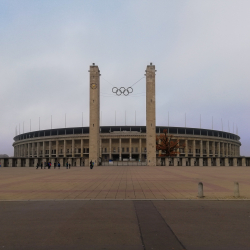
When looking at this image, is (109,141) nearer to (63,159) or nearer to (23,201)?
(63,159)

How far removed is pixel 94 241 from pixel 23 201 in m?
6.99

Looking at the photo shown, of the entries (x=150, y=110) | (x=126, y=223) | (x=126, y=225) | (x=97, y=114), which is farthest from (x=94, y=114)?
(x=126, y=225)

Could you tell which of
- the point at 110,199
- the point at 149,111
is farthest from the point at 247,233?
the point at 149,111

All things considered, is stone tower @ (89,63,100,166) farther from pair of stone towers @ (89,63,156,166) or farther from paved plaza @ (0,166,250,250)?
paved plaza @ (0,166,250,250)

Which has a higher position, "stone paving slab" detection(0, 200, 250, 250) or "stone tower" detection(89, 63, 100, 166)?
"stone tower" detection(89, 63, 100, 166)

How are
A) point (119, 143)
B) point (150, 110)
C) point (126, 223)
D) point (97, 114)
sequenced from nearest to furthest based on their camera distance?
point (126, 223) → point (150, 110) → point (97, 114) → point (119, 143)

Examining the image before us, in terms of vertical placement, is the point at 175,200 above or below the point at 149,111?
below

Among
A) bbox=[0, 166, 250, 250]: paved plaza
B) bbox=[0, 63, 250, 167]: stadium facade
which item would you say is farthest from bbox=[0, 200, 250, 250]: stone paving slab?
bbox=[0, 63, 250, 167]: stadium facade

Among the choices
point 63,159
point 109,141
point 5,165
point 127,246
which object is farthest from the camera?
point 109,141

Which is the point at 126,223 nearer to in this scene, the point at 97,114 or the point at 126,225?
the point at 126,225

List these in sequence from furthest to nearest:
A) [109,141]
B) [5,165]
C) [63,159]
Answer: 1. [109,141]
2. [63,159]
3. [5,165]

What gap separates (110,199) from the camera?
12500 mm

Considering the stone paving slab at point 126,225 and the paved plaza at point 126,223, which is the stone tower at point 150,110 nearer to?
the paved plaza at point 126,223

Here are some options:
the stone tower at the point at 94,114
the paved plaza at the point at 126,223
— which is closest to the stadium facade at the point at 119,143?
the stone tower at the point at 94,114
